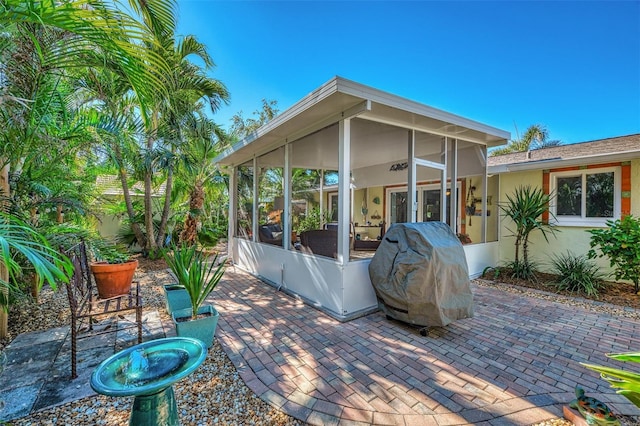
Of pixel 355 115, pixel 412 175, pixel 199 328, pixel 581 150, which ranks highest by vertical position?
pixel 581 150

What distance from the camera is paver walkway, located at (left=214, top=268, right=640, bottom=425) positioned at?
229 centimetres

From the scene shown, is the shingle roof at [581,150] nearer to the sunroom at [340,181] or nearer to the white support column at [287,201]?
the sunroom at [340,181]

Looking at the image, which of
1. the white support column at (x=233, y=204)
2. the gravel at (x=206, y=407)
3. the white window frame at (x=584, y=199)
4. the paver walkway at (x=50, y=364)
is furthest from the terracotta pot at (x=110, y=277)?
the white window frame at (x=584, y=199)

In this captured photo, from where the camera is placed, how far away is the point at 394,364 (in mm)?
2945

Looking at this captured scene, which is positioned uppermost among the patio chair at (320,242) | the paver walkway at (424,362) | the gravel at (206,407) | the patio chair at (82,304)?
the patio chair at (320,242)

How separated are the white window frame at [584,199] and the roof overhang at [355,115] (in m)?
1.85

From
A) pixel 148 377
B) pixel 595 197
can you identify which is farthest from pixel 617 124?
pixel 148 377

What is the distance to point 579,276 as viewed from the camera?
5.82 meters

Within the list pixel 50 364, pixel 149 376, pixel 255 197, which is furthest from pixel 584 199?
pixel 50 364

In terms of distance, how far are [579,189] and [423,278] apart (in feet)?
19.7

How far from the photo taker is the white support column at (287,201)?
18.4 feet

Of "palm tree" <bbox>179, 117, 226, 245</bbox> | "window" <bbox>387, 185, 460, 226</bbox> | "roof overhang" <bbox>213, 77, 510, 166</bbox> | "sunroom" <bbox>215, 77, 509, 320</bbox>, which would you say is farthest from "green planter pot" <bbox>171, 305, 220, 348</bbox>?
"palm tree" <bbox>179, 117, 226, 245</bbox>

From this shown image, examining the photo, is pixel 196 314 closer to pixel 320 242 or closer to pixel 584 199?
pixel 320 242

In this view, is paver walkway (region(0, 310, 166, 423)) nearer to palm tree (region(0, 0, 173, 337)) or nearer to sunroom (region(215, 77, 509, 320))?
palm tree (region(0, 0, 173, 337))
